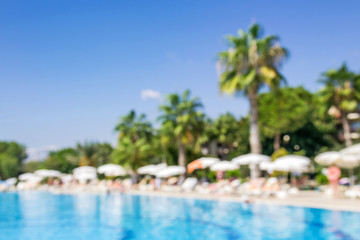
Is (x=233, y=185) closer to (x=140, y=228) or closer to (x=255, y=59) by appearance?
(x=255, y=59)

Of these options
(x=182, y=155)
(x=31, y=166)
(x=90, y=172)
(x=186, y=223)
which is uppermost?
(x=31, y=166)

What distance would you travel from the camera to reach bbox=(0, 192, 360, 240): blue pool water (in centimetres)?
1268

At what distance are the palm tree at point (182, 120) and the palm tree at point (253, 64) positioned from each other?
297 inches

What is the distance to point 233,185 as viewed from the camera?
2391 cm

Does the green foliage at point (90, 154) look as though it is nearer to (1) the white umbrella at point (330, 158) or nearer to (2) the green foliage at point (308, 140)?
(2) the green foliage at point (308, 140)

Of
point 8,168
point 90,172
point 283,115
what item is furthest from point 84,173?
point 8,168

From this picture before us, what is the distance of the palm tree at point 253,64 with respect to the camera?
25969 mm

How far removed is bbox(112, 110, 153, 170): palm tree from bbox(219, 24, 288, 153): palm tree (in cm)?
1419

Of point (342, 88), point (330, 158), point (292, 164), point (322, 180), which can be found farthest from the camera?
point (342, 88)

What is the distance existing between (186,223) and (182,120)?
18.4 m

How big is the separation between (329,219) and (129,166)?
81.9 ft

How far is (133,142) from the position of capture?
46656mm

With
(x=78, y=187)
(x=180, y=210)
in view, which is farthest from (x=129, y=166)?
(x=180, y=210)

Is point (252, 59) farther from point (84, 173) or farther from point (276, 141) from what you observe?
point (84, 173)
